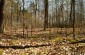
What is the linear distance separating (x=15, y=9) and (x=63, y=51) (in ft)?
157

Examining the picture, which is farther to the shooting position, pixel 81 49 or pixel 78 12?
pixel 78 12

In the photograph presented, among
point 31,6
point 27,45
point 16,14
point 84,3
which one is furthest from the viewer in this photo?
point 84,3

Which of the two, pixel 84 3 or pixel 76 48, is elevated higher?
pixel 84 3

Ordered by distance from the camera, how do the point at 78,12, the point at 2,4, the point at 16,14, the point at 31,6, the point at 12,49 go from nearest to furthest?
1. the point at 12,49
2. the point at 2,4
3. the point at 31,6
4. the point at 16,14
5. the point at 78,12

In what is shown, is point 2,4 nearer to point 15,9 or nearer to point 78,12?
point 15,9

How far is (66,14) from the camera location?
70.1 meters

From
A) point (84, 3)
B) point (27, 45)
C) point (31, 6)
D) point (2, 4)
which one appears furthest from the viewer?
point (84, 3)

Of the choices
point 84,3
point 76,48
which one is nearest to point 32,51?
point 76,48

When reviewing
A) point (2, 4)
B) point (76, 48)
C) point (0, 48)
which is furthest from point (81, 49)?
point (2, 4)

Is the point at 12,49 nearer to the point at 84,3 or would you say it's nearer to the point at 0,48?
the point at 0,48

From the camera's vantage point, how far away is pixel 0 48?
15.6 m

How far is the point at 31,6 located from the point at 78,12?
18.3m

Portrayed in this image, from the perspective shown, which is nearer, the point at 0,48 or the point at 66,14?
the point at 0,48

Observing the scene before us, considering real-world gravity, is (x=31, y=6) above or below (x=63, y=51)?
above
